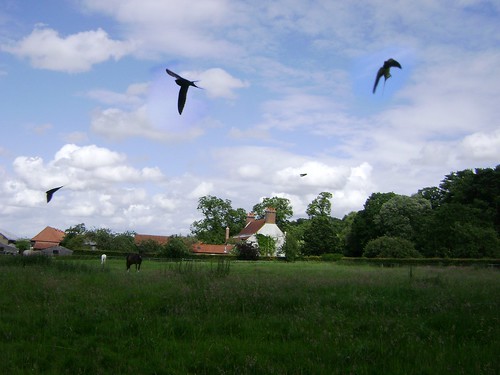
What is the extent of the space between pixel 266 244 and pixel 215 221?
80.3 feet

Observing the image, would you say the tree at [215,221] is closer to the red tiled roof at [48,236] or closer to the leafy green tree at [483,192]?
the red tiled roof at [48,236]

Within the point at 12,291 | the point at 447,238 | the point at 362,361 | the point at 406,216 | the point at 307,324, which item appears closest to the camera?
the point at 362,361

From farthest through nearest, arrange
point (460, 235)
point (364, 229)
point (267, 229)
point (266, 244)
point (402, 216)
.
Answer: point (267, 229), point (266, 244), point (364, 229), point (402, 216), point (460, 235)

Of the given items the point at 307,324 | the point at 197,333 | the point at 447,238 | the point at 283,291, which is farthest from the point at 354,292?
the point at 447,238

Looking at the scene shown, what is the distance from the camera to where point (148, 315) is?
29.6ft

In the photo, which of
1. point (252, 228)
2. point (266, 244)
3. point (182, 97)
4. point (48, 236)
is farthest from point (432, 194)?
point (182, 97)

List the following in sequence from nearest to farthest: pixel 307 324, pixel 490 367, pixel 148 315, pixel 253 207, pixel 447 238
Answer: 1. pixel 490 367
2. pixel 307 324
3. pixel 148 315
4. pixel 447 238
5. pixel 253 207

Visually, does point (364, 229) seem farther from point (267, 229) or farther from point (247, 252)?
point (247, 252)

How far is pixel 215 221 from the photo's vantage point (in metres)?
107

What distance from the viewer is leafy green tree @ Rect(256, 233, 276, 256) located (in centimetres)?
8456

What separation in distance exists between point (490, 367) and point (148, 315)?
5.75 metres

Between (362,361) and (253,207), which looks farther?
(253,207)

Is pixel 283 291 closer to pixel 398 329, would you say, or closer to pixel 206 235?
pixel 398 329

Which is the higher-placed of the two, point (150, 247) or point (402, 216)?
point (402, 216)
